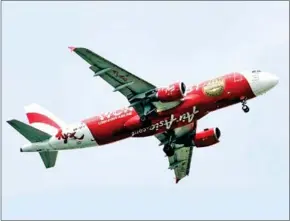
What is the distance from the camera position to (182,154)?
110m

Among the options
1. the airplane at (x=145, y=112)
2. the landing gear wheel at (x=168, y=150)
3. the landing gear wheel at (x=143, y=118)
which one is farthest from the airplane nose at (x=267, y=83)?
the landing gear wheel at (x=168, y=150)

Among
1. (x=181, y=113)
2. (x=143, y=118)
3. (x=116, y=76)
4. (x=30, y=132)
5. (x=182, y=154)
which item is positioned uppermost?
(x=116, y=76)

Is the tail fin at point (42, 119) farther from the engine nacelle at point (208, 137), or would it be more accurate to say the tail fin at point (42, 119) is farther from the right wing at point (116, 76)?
the engine nacelle at point (208, 137)

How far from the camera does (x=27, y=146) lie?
103m

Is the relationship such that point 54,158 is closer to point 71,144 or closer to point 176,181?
point 71,144

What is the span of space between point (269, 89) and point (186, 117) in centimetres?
807

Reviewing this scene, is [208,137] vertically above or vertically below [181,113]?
below

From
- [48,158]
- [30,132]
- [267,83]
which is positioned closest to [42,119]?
[30,132]

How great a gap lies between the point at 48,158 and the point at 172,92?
1636cm

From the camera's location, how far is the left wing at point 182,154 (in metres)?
106

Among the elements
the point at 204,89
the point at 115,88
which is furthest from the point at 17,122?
the point at 204,89

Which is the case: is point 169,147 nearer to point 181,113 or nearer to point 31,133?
point 181,113

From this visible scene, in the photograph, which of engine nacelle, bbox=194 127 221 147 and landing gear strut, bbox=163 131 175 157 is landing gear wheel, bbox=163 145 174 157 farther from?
engine nacelle, bbox=194 127 221 147

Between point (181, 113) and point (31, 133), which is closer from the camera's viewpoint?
point (181, 113)
